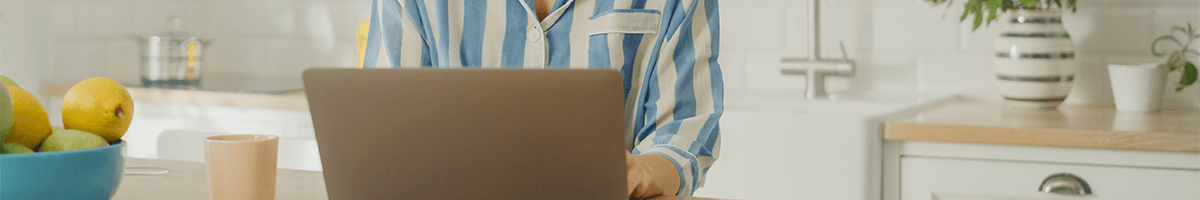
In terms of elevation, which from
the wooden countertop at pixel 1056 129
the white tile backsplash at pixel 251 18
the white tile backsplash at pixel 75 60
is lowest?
the wooden countertop at pixel 1056 129

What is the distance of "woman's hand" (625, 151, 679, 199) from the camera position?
687 millimetres

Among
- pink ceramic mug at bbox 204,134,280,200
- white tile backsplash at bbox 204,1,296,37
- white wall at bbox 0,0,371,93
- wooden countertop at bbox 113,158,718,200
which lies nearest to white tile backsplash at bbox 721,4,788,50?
white wall at bbox 0,0,371,93

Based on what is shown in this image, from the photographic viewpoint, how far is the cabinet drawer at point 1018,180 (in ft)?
4.19

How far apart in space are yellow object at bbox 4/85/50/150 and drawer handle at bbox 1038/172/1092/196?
4.29 feet

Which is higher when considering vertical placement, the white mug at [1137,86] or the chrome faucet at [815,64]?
the chrome faucet at [815,64]

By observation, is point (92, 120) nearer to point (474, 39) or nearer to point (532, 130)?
point (532, 130)

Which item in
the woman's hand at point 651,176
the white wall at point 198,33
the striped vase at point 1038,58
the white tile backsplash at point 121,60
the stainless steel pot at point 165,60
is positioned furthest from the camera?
the white tile backsplash at point 121,60

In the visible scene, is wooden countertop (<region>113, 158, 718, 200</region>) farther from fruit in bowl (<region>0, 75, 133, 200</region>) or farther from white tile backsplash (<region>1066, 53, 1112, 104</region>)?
white tile backsplash (<region>1066, 53, 1112, 104</region>)

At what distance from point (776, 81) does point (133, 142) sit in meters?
1.58

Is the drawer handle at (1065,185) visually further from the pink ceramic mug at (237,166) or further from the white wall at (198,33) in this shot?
the white wall at (198,33)

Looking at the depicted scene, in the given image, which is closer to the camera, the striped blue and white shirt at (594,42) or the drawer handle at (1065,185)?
the striped blue and white shirt at (594,42)

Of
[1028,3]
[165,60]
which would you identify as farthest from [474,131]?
[165,60]

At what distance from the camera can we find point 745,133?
60.3 inches

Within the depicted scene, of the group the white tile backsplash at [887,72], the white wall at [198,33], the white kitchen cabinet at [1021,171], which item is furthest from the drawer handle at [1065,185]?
the white wall at [198,33]
